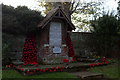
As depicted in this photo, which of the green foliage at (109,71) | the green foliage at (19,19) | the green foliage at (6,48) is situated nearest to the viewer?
the green foliage at (109,71)

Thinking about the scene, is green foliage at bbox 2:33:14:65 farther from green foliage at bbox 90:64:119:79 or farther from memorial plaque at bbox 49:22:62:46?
green foliage at bbox 90:64:119:79

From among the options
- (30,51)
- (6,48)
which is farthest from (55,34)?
(6,48)

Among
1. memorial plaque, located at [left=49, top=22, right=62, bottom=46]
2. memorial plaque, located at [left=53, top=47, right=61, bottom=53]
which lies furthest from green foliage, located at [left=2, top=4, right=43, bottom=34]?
memorial plaque, located at [left=53, top=47, right=61, bottom=53]

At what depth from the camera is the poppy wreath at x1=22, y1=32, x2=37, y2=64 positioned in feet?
28.6

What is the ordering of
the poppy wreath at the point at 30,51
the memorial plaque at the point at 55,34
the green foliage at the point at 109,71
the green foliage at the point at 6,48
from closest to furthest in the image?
the green foliage at the point at 109,71 < the green foliage at the point at 6,48 < the poppy wreath at the point at 30,51 < the memorial plaque at the point at 55,34

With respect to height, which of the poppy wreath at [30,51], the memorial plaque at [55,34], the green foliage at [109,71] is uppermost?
the memorial plaque at [55,34]

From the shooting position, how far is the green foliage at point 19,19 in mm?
8049

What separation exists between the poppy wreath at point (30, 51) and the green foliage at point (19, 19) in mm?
720

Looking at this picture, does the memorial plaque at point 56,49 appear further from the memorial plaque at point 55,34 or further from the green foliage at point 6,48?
the green foliage at point 6,48

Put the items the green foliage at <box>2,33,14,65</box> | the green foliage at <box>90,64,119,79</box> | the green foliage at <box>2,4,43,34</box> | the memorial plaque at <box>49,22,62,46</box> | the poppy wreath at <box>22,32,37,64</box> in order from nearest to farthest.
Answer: the green foliage at <box>90,64,119,79</box> < the green foliage at <box>2,33,14,65</box> < the green foliage at <box>2,4,43,34</box> < the poppy wreath at <box>22,32,37,64</box> < the memorial plaque at <box>49,22,62,46</box>

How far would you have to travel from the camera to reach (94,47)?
1213 centimetres

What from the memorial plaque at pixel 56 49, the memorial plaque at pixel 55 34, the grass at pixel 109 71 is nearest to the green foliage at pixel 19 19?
the memorial plaque at pixel 55 34

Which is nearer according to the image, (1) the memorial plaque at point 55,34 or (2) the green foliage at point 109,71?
(2) the green foliage at point 109,71

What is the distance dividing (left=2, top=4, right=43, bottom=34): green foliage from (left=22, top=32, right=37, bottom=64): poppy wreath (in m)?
0.72
